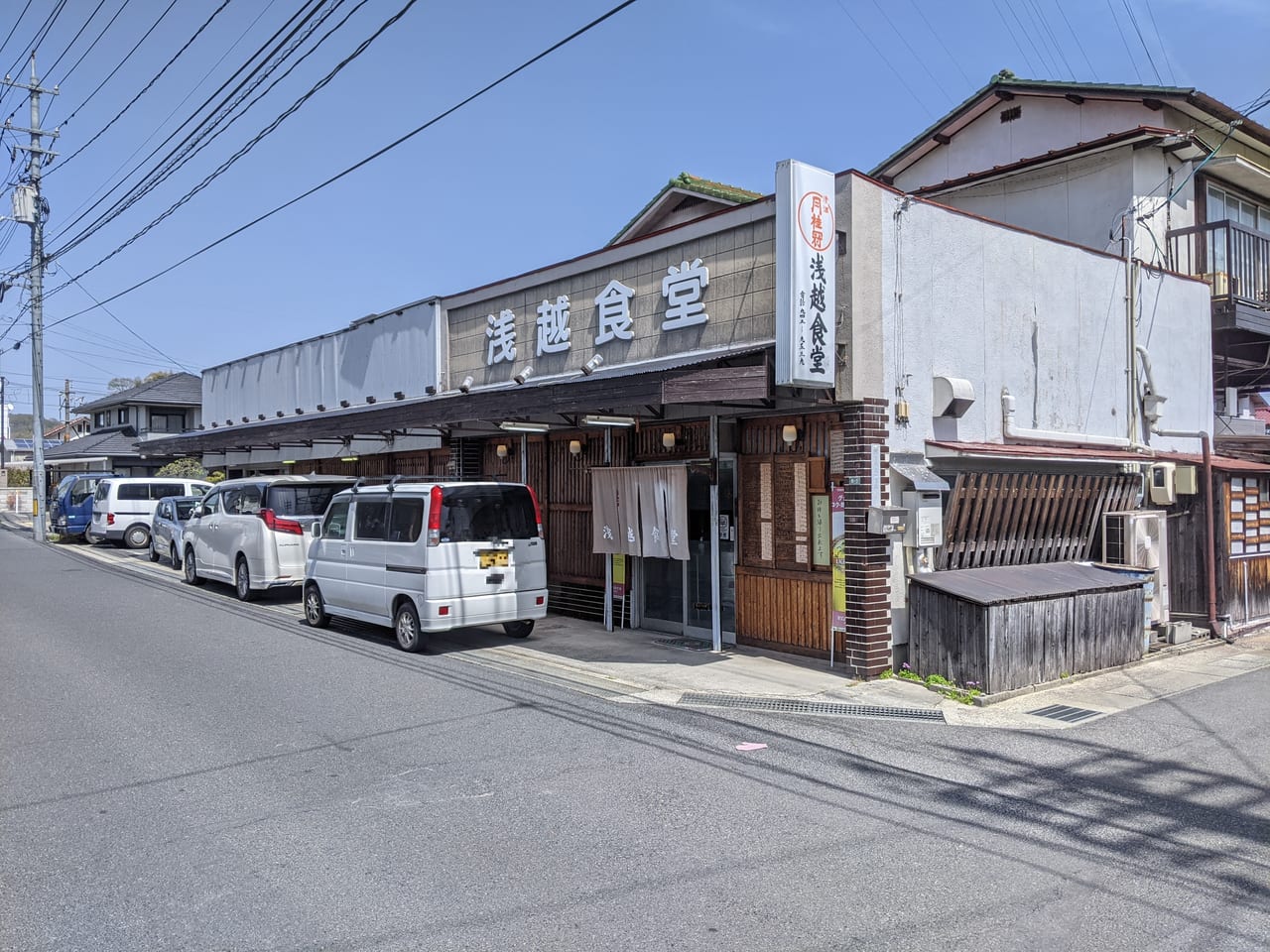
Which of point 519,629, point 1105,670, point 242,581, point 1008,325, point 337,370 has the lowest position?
point 1105,670

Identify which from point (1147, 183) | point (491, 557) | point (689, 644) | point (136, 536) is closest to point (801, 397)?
point (689, 644)

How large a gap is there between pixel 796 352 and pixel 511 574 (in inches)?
180

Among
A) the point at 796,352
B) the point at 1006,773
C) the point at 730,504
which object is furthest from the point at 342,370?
the point at 1006,773

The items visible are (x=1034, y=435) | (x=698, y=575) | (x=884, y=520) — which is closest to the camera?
(x=884, y=520)

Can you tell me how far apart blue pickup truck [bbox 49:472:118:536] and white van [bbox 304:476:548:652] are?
1897 centimetres

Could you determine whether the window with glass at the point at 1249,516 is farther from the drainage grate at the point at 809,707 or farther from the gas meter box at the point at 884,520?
the drainage grate at the point at 809,707

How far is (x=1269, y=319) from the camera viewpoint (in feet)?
49.7

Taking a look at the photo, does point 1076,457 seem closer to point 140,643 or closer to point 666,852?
point 666,852

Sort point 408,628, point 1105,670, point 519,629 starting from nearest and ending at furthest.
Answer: point 1105,670 < point 408,628 < point 519,629

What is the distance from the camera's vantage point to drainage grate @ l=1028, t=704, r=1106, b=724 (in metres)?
8.02

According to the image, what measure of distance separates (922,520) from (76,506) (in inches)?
1039

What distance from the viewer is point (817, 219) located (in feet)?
30.0

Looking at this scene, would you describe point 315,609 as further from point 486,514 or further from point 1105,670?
point 1105,670

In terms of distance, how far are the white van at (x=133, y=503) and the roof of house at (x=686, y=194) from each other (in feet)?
48.7
